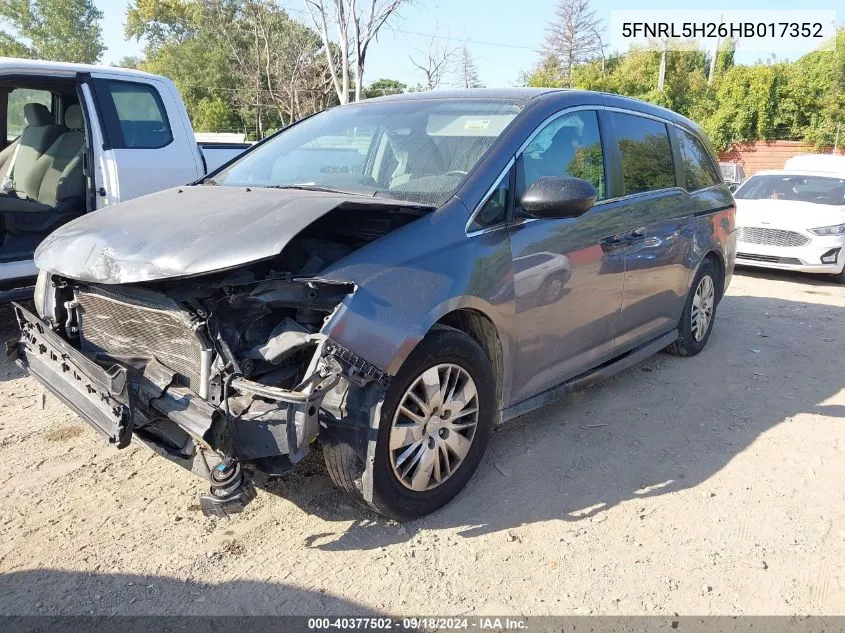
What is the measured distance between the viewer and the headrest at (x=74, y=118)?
6.11 m

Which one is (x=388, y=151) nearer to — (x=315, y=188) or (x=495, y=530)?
(x=315, y=188)

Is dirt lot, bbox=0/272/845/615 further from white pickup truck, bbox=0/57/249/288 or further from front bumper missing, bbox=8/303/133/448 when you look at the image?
white pickup truck, bbox=0/57/249/288

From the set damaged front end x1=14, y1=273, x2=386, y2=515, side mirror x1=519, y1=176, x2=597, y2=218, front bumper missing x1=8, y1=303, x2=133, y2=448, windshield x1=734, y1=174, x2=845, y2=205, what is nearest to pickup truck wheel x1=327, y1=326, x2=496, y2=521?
damaged front end x1=14, y1=273, x2=386, y2=515

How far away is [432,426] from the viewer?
2943 millimetres

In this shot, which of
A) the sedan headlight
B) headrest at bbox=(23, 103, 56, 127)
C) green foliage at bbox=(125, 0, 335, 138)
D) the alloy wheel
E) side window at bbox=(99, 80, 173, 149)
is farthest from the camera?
green foliage at bbox=(125, 0, 335, 138)

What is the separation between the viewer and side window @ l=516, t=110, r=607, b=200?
3.44 m

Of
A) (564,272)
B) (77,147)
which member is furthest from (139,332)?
(77,147)

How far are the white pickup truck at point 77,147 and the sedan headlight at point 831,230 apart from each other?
7891 millimetres

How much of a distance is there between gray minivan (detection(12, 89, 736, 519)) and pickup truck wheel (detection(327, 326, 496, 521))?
1cm

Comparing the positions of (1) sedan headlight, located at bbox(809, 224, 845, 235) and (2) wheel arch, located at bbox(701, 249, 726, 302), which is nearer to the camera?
(2) wheel arch, located at bbox(701, 249, 726, 302)

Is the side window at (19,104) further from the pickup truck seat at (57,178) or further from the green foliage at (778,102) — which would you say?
the green foliage at (778,102)

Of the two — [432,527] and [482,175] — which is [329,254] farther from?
[432,527]

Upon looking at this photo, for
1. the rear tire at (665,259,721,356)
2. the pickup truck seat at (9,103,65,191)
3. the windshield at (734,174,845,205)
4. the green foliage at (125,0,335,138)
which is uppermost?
the green foliage at (125,0,335,138)

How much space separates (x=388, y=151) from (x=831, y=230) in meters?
8.02
